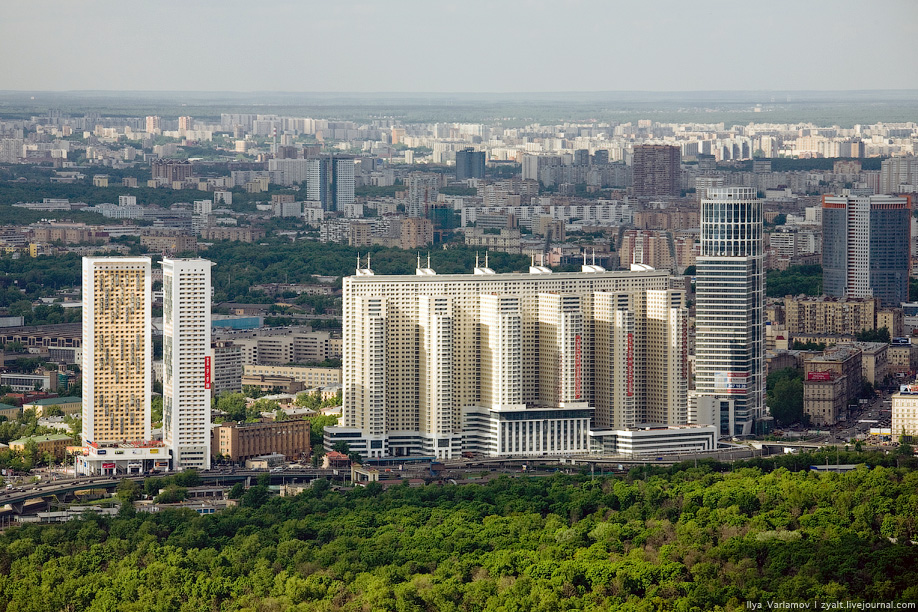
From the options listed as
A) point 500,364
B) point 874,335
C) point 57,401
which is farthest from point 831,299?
point 57,401

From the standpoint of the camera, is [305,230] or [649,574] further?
[305,230]

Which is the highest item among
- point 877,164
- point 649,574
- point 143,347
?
point 877,164

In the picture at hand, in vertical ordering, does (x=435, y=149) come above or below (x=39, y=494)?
above

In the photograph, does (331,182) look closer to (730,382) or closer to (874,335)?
(874,335)

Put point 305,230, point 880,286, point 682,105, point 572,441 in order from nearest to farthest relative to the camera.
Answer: point 572,441 → point 880,286 → point 305,230 → point 682,105

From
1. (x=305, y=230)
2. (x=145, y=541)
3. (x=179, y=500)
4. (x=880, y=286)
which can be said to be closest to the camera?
(x=145, y=541)

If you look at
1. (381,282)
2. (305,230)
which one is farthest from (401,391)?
(305,230)

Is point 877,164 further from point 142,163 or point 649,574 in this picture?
point 649,574
